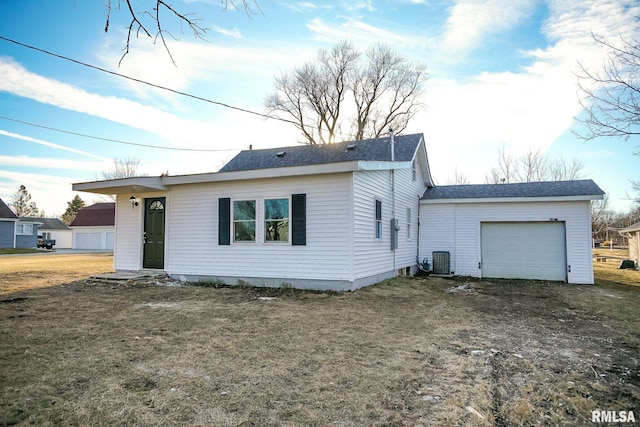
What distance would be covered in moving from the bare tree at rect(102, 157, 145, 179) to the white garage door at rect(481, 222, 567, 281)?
32641 mm

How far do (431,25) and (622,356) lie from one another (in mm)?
7662

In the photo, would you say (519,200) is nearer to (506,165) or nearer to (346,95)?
(346,95)

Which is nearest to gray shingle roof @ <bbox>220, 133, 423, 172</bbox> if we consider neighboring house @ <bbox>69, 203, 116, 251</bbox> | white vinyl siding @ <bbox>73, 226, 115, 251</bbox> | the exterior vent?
the exterior vent

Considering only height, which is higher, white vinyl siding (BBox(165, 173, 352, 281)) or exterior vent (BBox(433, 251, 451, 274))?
white vinyl siding (BBox(165, 173, 352, 281))

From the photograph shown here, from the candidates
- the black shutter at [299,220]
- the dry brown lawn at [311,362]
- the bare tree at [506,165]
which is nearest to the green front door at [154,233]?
the dry brown lawn at [311,362]

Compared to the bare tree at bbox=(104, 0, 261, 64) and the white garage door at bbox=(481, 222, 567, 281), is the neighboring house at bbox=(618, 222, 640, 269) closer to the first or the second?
the white garage door at bbox=(481, 222, 567, 281)

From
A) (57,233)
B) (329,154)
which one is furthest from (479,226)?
(57,233)

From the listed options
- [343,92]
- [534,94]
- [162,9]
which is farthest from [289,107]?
[162,9]

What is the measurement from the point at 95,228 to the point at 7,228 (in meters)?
6.32

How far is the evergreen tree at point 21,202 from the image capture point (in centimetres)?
5066

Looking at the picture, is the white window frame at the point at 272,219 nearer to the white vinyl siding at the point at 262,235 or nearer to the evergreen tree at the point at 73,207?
the white vinyl siding at the point at 262,235

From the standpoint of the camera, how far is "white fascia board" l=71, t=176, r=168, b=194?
9.97 m

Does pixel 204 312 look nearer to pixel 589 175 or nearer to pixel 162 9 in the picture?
pixel 162 9

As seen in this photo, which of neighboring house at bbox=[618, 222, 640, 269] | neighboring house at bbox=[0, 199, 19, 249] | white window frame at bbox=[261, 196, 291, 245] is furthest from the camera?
neighboring house at bbox=[0, 199, 19, 249]
